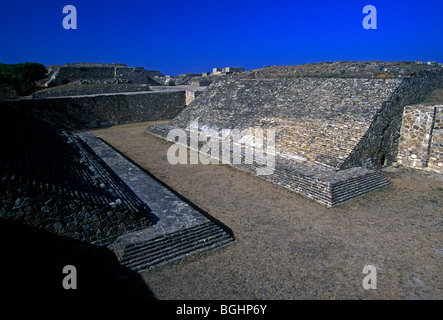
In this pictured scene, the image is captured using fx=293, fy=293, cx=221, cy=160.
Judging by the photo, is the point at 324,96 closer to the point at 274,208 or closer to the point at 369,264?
the point at 274,208

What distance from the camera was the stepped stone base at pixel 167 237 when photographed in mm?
5512

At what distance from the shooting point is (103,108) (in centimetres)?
1952

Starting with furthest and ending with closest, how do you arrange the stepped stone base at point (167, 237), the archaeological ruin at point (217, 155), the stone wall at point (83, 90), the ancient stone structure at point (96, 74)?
1. the ancient stone structure at point (96, 74)
2. the stone wall at point (83, 90)
3. the archaeological ruin at point (217, 155)
4. the stepped stone base at point (167, 237)

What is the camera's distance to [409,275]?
5.16 meters

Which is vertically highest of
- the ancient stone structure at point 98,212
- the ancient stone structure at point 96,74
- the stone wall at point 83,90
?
the ancient stone structure at point 96,74

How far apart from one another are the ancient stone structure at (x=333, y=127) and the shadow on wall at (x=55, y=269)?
5348 mm

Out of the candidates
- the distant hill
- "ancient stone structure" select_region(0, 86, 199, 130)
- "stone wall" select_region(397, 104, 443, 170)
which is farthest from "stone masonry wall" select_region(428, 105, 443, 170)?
"ancient stone structure" select_region(0, 86, 199, 130)

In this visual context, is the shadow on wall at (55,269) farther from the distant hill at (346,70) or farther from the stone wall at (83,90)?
the stone wall at (83,90)

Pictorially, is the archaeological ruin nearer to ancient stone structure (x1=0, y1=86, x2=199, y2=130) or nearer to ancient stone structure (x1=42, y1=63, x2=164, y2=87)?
ancient stone structure (x1=0, y1=86, x2=199, y2=130)

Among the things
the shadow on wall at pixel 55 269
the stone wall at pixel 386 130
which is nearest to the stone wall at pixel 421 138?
the stone wall at pixel 386 130

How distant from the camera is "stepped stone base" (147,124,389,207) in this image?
802cm

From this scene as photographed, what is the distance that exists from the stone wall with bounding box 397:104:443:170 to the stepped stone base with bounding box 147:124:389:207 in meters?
2.29

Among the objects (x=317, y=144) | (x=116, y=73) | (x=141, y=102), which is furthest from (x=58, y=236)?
(x=116, y=73)

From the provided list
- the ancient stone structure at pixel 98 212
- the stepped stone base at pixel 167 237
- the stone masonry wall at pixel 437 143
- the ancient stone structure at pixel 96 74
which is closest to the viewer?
the ancient stone structure at pixel 98 212
